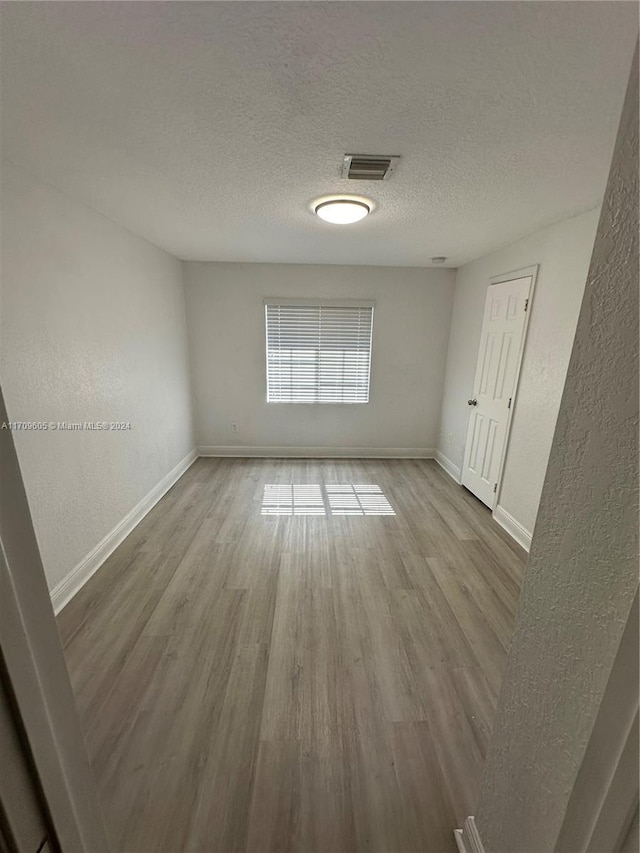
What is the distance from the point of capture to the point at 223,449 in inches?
179

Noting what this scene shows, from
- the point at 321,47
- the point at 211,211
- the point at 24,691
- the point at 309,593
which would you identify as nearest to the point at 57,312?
the point at 211,211

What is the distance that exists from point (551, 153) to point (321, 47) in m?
1.13

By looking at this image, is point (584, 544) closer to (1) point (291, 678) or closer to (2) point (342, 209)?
(1) point (291, 678)

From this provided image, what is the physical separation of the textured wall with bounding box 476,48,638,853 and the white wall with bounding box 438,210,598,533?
75.2 inches

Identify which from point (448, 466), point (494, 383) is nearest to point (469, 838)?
point (494, 383)

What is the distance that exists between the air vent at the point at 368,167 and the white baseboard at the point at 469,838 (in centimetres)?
251

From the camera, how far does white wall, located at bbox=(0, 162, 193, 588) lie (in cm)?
171

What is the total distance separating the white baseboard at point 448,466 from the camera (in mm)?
3911

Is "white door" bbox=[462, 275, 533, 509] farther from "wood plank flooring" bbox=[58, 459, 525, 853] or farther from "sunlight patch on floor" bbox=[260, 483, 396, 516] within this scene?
"sunlight patch on floor" bbox=[260, 483, 396, 516]

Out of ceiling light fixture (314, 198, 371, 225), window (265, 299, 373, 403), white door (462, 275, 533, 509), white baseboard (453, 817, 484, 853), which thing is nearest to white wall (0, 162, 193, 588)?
window (265, 299, 373, 403)

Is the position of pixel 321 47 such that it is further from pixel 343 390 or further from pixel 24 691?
pixel 343 390

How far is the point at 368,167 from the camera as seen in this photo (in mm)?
1589

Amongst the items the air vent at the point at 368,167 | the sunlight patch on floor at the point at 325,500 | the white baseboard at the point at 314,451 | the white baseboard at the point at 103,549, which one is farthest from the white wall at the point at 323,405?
the air vent at the point at 368,167

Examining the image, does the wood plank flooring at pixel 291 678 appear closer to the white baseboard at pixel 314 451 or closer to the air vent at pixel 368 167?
the white baseboard at pixel 314 451
